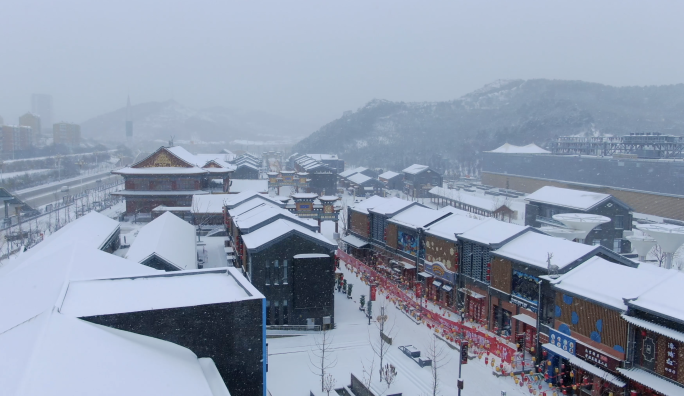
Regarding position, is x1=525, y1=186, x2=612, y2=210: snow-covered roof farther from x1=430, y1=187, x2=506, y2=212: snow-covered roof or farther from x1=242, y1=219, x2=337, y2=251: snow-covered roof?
x1=242, y1=219, x2=337, y2=251: snow-covered roof

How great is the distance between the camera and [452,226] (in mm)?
24438

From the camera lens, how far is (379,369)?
55.7ft

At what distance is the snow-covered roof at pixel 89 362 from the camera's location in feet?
26.1

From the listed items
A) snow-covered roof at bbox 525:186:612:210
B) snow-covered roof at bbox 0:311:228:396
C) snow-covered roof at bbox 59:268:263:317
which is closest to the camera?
snow-covered roof at bbox 0:311:228:396

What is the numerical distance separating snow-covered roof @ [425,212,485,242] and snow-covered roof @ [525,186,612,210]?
32.2ft

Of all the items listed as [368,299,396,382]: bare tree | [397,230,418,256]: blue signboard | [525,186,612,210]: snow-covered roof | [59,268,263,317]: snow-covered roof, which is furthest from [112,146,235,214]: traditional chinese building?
[59,268,263,317]: snow-covered roof

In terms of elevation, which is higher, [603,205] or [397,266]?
[603,205]

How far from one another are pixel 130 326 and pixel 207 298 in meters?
1.67

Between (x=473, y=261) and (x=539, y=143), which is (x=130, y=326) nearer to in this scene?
(x=473, y=261)

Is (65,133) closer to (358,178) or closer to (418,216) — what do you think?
(358,178)

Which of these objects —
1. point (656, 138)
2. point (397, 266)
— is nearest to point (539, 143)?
point (656, 138)

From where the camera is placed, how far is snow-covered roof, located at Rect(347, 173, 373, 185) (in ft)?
209

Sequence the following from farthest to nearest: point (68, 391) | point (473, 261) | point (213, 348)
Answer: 1. point (473, 261)
2. point (213, 348)
3. point (68, 391)

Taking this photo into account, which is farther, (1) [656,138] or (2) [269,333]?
(1) [656,138]
